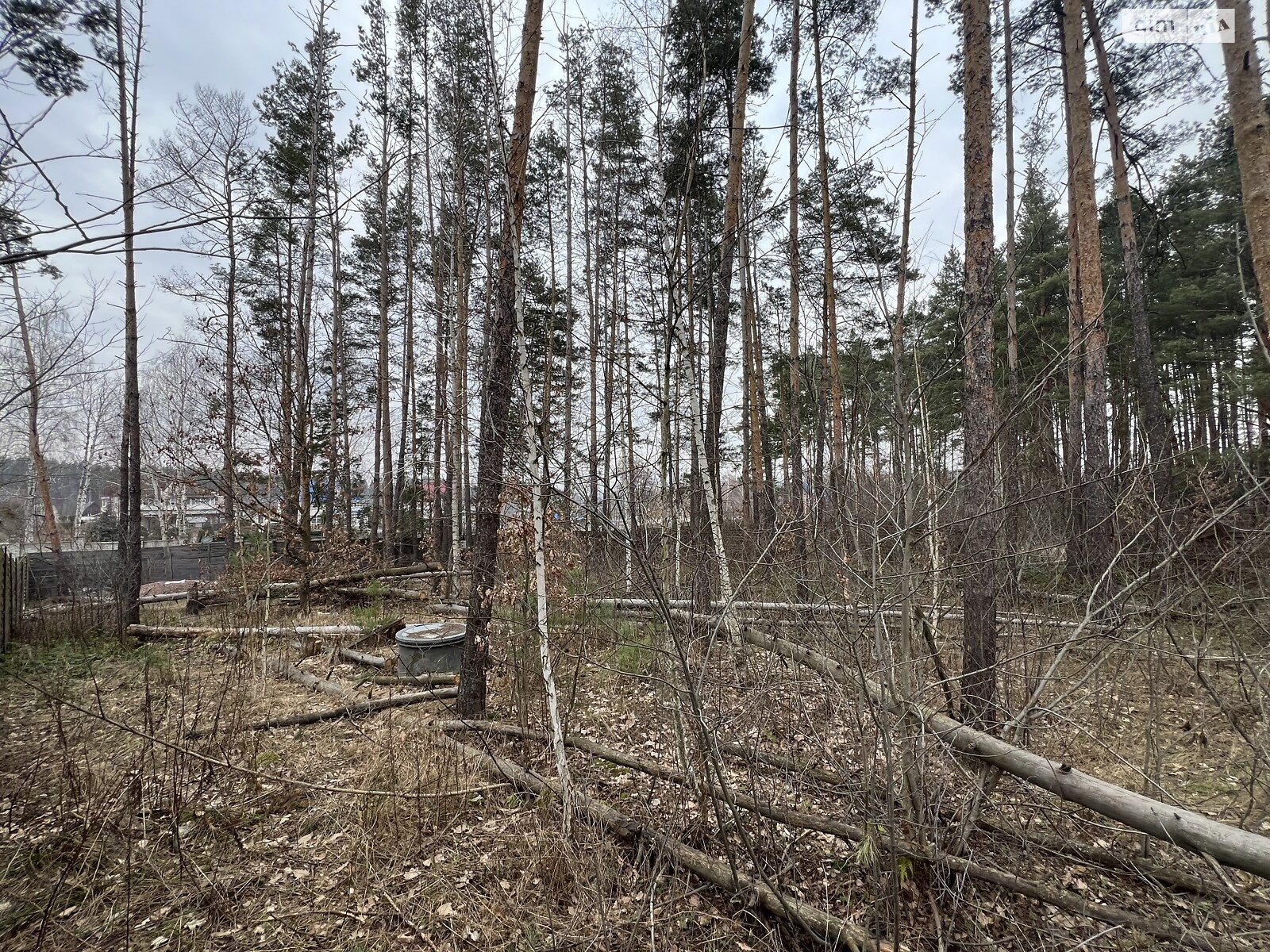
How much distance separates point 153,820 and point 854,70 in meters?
12.8

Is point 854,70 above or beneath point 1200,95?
above

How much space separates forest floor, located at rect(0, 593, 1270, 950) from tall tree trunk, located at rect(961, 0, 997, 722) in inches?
25.2

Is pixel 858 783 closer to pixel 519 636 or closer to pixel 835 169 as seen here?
pixel 519 636

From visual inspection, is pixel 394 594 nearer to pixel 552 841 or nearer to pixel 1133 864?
pixel 552 841

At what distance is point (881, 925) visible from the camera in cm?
230

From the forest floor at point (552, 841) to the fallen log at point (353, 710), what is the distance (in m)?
0.36

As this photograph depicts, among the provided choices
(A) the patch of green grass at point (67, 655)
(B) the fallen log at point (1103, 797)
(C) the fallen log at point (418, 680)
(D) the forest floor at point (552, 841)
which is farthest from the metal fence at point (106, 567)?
(B) the fallen log at point (1103, 797)

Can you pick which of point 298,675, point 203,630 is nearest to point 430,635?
point 298,675

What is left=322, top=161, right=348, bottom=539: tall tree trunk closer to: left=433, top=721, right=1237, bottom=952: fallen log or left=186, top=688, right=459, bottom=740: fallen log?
left=186, top=688, right=459, bottom=740: fallen log

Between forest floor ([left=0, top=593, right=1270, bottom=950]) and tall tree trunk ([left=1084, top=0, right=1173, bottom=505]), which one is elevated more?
tall tree trunk ([left=1084, top=0, right=1173, bottom=505])

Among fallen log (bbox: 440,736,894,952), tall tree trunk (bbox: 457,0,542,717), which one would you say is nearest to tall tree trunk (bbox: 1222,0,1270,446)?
fallen log (bbox: 440,736,894,952)

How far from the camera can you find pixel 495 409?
4094mm

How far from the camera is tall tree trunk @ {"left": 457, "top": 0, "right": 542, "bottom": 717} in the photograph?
13.2 ft

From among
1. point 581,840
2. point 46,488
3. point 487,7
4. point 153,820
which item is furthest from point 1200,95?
point 46,488
